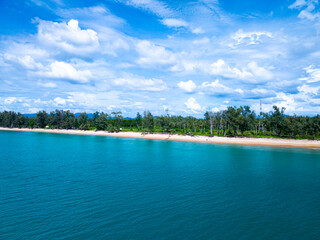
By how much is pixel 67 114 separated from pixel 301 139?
437 ft

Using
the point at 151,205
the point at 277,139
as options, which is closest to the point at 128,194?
the point at 151,205

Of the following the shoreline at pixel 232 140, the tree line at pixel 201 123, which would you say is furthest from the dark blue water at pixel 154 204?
the tree line at pixel 201 123

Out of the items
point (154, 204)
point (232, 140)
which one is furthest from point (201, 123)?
point (154, 204)

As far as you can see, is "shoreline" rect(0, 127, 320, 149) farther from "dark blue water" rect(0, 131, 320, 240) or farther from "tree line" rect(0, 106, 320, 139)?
"dark blue water" rect(0, 131, 320, 240)

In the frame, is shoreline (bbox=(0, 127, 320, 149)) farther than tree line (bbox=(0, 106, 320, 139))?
No

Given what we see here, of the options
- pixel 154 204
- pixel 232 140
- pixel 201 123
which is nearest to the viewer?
pixel 154 204

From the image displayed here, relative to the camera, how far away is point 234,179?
30375 mm

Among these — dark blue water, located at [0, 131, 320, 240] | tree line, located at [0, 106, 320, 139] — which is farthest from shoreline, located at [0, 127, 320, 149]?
dark blue water, located at [0, 131, 320, 240]

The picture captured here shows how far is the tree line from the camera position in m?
85.7

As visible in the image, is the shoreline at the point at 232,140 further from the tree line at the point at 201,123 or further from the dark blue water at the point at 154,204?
the dark blue water at the point at 154,204

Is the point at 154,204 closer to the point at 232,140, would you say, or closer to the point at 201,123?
the point at 232,140

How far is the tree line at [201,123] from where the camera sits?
8566 cm

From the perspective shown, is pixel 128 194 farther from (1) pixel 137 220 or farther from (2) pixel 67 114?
(2) pixel 67 114

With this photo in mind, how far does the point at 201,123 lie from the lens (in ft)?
374
